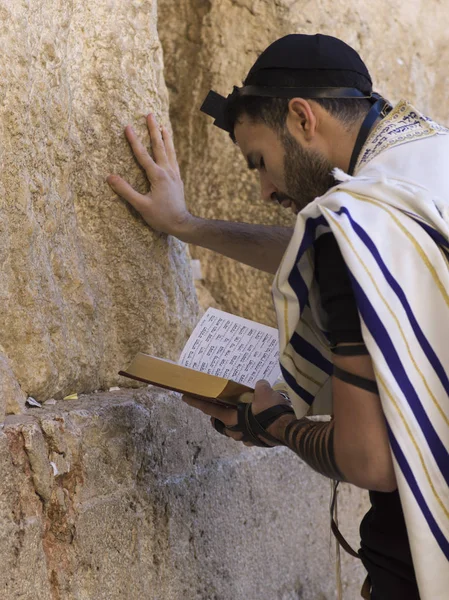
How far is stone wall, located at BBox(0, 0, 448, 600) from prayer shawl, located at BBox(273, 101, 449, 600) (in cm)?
64

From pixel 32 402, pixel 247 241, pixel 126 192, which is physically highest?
pixel 126 192

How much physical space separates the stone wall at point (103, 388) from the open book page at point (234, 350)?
0.23m

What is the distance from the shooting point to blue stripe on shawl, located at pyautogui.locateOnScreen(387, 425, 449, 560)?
4.11 ft

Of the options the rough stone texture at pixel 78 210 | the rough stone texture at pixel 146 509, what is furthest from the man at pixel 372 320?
the rough stone texture at pixel 78 210

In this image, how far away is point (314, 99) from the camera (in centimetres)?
168

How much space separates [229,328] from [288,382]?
0.36 metres

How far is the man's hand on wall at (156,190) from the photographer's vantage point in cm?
209

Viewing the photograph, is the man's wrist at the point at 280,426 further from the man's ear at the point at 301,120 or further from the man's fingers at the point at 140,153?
the man's fingers at the point at 140,153

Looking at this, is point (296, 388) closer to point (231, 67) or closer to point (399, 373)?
point (399, 373)

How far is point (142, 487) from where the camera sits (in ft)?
6.25

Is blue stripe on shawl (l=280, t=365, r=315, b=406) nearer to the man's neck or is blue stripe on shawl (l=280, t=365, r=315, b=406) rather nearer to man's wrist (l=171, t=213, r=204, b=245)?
the man's neck

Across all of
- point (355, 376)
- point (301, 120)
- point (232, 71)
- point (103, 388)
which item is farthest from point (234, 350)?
point (232, 71)

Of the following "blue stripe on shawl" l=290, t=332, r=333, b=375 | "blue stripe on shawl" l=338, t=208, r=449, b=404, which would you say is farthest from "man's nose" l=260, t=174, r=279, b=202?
"blue stripe on shawl" l=338, t=208, r=449, b=404

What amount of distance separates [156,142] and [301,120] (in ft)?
1.92
